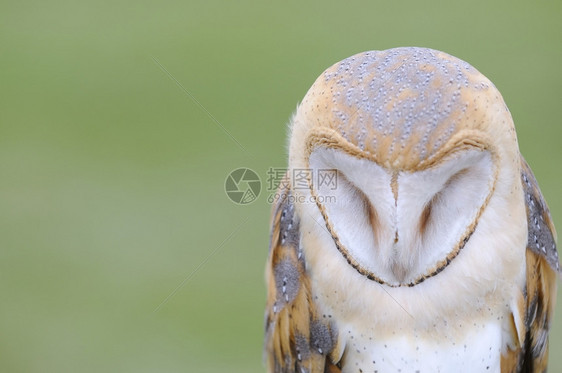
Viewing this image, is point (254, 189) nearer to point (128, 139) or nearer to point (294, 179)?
point (294, 179)

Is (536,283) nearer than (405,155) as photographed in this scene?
No

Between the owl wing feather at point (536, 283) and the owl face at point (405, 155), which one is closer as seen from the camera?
the owl face at point (405, 155)

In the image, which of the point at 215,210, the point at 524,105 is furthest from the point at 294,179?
the point at 524,105

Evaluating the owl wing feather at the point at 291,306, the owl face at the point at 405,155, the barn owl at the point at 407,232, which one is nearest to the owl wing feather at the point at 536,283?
the barn owl at the point at 407,232

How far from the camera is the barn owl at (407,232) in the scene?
1.18 m

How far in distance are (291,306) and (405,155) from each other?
21.9 inches

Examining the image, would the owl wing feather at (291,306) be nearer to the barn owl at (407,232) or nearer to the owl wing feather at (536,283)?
the barn owl at (407,232)

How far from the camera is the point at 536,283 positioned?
1.63m

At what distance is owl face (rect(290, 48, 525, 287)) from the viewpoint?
3.82 feet

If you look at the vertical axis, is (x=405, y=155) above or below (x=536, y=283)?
above

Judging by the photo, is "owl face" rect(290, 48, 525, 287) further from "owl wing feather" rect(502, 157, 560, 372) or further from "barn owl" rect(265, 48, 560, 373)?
"owl wing feather" rect(502, 157, 560, 372)

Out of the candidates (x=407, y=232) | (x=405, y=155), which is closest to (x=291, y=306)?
(x=407, y=232)

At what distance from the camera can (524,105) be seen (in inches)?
196

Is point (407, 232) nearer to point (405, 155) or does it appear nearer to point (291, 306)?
point (405, 155)
